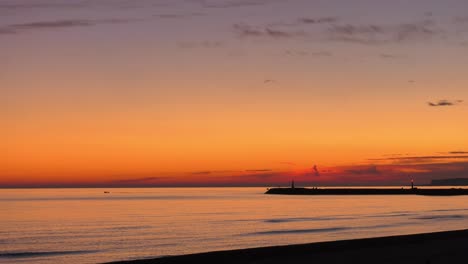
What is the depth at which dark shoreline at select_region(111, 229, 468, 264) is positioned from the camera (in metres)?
27.3

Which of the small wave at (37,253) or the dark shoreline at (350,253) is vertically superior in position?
the small wave at (37,253)

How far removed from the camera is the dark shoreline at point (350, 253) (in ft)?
89.6

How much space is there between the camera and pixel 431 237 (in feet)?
130

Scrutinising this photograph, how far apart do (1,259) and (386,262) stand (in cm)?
3207

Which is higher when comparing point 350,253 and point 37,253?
point 37,253

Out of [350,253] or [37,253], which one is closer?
[350,253]

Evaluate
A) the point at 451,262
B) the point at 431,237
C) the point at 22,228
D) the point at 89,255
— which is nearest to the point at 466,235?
the point at 431,237

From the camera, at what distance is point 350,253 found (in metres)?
30.4

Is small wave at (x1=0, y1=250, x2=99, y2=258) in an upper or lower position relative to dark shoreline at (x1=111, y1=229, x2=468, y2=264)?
upper

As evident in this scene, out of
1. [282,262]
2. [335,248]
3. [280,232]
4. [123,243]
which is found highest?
[280,232]

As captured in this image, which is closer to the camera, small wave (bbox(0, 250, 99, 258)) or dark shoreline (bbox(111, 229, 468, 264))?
dark shoreline (bbox(111, 229, 468, 264))

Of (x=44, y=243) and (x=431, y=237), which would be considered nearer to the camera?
(x=431, y=237)

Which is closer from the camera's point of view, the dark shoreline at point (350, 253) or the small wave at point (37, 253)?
the dark shoreline at point (350, 253)

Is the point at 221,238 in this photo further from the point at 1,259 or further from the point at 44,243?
Answer: the point at 1,259
